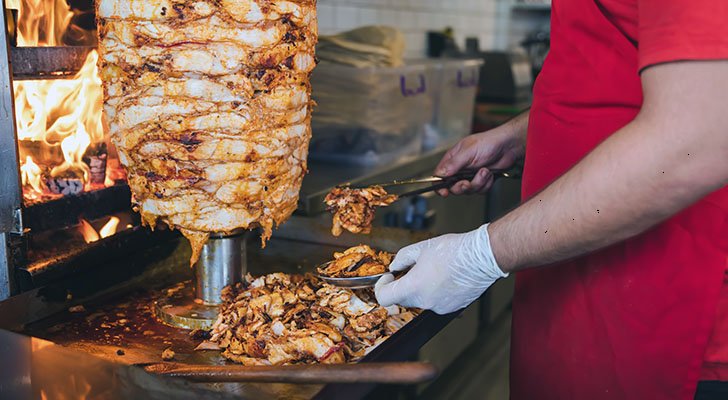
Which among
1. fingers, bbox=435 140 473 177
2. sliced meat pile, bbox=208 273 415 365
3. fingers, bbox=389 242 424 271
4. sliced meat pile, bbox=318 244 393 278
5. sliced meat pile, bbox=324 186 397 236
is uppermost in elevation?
fingers, bbox=435 140 473 177

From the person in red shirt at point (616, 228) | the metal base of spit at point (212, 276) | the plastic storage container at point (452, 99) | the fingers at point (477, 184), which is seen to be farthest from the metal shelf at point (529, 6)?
the metal base of spit at point (212, 276)

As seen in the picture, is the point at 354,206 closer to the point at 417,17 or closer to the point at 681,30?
the point at 681,30

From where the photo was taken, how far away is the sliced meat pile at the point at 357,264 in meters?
1.39

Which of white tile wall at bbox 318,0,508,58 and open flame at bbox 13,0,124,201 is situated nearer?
open flame at bbox 13,0,124,201

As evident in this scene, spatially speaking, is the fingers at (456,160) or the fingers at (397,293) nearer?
the fingers at (397,293)

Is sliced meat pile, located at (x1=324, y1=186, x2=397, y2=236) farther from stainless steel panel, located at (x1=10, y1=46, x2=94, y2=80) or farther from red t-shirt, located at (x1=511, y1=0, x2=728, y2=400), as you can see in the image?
stainless steel panel, located at (x1=10, y1=46, x2=94, y2=80)

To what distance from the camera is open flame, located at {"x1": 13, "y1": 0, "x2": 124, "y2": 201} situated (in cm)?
138

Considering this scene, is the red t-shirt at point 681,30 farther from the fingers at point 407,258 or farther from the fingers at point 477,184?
the fingers at point 477,184

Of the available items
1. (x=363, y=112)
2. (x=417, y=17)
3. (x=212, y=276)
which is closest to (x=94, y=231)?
(x=212, y=276)

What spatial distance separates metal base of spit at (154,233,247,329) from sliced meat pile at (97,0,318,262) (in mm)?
101

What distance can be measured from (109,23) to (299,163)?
1.37ft

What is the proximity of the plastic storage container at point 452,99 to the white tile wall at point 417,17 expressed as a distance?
1.63 feet

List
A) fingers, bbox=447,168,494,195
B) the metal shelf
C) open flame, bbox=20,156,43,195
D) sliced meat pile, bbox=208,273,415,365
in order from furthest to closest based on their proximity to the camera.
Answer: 1. the metal shelf
2. fingers, bbox=447,168,494,195
3. open flame, bbox=20,156,43,195
4. sliced meat pile, bbox=208,273,415,365

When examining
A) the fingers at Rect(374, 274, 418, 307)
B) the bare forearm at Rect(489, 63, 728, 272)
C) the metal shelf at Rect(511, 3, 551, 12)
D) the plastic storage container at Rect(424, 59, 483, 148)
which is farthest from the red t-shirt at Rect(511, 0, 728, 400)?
the metal shelf at Rect(511, 3, 551, 12)
